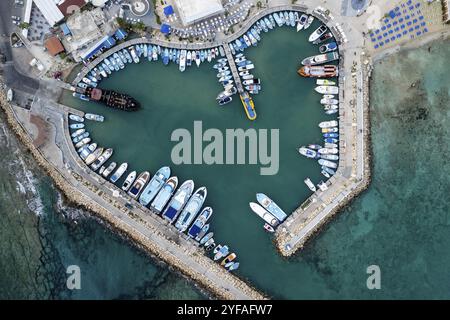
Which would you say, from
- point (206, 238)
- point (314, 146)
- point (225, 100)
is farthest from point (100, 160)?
point (314, 146)

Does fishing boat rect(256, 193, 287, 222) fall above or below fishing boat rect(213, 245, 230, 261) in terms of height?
above

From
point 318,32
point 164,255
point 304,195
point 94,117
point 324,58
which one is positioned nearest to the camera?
point 164,255

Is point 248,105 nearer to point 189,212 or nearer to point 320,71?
point 320,71

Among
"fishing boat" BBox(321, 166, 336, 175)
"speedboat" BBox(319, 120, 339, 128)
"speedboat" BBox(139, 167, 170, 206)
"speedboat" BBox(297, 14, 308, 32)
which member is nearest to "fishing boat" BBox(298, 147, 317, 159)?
"fishing boat" BBox(321, 166, 336, 175)

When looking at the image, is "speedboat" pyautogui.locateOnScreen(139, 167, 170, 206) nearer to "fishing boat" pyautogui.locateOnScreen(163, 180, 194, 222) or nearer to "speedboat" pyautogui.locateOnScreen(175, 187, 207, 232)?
"fishing boat" pyautogui.locateOnScreen(163, 180, 194, 222)

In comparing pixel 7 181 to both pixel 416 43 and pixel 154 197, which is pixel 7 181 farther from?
pixel 416 43

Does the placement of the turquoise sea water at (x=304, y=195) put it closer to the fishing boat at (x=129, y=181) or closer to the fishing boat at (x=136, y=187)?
the fishing boat at (x=129, y=181)
